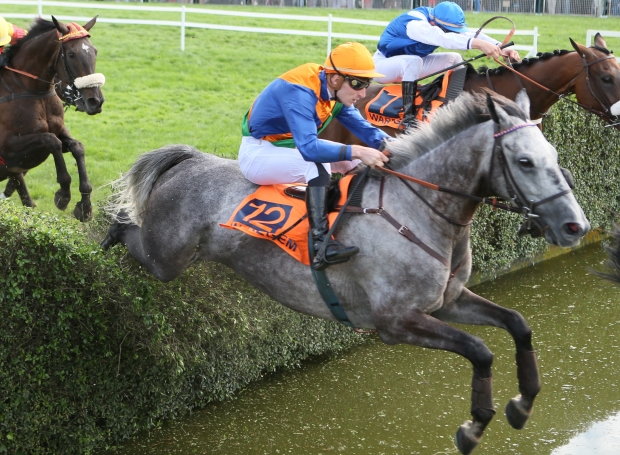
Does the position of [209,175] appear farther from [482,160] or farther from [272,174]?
[482,160]

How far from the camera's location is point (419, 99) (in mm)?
6891

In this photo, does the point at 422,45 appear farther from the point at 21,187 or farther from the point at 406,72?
the point at 21,187

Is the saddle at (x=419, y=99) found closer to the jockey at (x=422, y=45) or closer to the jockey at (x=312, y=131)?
the jockey at (x=422, y=45)

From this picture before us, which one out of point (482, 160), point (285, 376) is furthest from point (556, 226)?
point (285, 376)

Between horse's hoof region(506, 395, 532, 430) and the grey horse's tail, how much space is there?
2.41 metres

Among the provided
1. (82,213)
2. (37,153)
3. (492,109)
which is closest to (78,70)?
(37,153)

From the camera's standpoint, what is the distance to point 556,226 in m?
3.65

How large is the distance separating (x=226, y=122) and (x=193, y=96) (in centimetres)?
152

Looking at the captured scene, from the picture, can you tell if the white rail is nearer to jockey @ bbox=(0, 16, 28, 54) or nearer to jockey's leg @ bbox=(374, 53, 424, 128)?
jockey's leg @ bbox=(374, 53, 424, 128)

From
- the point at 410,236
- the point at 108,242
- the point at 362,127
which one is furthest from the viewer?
the point at 108,242

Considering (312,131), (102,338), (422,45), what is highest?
(312,131)

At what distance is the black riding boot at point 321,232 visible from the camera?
4070 millimetres

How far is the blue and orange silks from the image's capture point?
13.4ft

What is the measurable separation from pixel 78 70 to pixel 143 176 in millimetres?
1955
